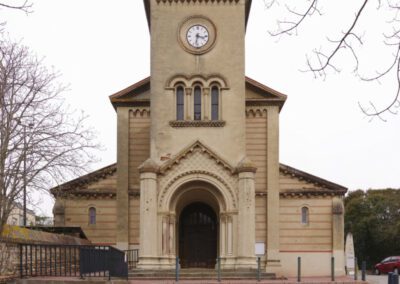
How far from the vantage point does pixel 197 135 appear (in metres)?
36.0

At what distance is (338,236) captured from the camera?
1515 inches

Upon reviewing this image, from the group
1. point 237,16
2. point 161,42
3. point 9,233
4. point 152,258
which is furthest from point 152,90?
point 9,233

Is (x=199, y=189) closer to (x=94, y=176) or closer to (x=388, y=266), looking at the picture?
(x=94, y=176)

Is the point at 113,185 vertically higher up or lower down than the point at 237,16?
lower down

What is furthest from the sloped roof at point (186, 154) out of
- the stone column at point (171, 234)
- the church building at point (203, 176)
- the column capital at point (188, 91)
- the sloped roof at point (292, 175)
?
the sloped roof at point (292, 175)

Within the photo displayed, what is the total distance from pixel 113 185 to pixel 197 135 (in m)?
6.22

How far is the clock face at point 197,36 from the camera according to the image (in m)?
37.0

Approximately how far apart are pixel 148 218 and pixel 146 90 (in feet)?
28.1

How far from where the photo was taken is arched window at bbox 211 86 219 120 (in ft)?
120

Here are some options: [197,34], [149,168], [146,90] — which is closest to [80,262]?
[149,168]

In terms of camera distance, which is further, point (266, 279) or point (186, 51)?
point (186, 51)

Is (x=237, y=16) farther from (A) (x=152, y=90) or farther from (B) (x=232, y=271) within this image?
(B) (x=232, y=271)

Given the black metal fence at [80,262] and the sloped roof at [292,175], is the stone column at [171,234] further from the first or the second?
the black metal fence at [80,262]

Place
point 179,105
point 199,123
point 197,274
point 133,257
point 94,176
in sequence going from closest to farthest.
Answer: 1. point 197,274
2. point 199,123
3. point 179,105
4. point 133,257
5. point 94,176
